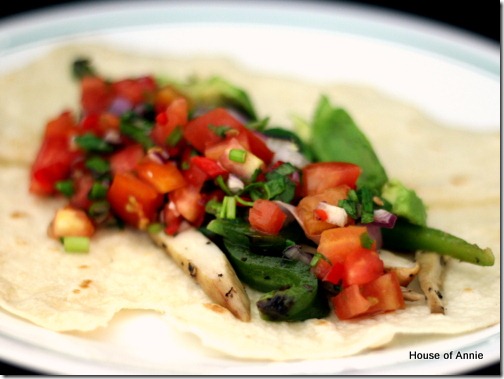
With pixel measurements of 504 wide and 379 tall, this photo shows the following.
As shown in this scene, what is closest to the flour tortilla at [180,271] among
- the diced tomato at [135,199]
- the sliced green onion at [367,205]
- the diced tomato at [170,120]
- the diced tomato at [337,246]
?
the diced tomato at [135,199]

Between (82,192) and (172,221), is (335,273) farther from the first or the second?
(82,192)

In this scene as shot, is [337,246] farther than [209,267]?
No

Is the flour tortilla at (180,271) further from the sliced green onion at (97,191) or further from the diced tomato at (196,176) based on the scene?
the diced tomato at (196,176)

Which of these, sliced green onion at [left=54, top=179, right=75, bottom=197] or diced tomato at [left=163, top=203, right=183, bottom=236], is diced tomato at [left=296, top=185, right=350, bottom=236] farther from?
sliced green onion at [left=54, top=179, right=75, bottom=197]

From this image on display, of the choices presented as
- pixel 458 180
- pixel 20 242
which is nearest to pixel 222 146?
pixel 20 242

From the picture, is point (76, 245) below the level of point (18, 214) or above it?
below

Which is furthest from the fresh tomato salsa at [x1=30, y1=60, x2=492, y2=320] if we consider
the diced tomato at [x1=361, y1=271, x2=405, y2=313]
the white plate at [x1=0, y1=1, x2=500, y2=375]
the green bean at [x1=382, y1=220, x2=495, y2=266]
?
the white plate at [x1=0, y1=1, x2=500, y2=375]

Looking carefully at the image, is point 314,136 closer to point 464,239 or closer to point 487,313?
point 464,239
